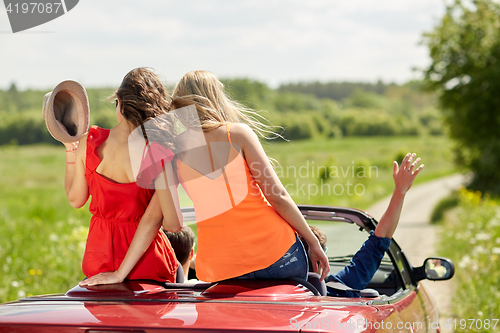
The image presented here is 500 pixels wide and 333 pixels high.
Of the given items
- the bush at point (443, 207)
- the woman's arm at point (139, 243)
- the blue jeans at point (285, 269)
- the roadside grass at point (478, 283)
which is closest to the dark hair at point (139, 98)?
the woman's arm at point (139, 243)

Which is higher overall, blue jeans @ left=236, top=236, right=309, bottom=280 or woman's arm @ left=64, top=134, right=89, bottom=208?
woman's arm @ left=64, top=134, right=89, bottom=208

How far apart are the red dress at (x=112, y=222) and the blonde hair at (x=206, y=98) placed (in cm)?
48

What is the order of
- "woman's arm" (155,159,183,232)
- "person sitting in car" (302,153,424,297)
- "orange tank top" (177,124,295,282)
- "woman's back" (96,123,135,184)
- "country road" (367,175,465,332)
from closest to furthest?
"orange tank top" (177,124,295,282) < "woman's arm" (155,159,183,232) < "woman's back" (96,123,135,184) < "person sitting in car" (302,153,424,297) < "country road" (367,175,465,332)

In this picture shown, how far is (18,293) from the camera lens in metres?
5.42

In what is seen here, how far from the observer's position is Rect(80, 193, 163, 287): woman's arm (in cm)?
221

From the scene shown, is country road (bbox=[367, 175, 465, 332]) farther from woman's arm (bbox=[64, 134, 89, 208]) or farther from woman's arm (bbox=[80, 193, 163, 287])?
woman's arm (bbox=[64, 134, 89, 208])

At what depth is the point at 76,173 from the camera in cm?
241

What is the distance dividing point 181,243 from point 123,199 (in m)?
0.88

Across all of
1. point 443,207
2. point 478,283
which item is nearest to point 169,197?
point 478,283

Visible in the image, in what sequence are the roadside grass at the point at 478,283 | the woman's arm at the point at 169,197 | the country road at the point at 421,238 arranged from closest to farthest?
the woman's arm at the point at 169,197
the roadside grass at the point at 478,283
the country road at the point at 421,238

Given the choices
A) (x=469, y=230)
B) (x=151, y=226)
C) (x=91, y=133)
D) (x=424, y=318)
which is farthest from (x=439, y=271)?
(x=469, y=230)

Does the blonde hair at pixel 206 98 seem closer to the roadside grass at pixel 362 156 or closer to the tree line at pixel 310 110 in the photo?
the tree line at pixel 310 110

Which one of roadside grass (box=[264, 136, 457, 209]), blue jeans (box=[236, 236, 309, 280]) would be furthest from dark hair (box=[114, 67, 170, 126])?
roadside grass (box=[264, 136, 457, 209])

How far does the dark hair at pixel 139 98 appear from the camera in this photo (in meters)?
2.25
